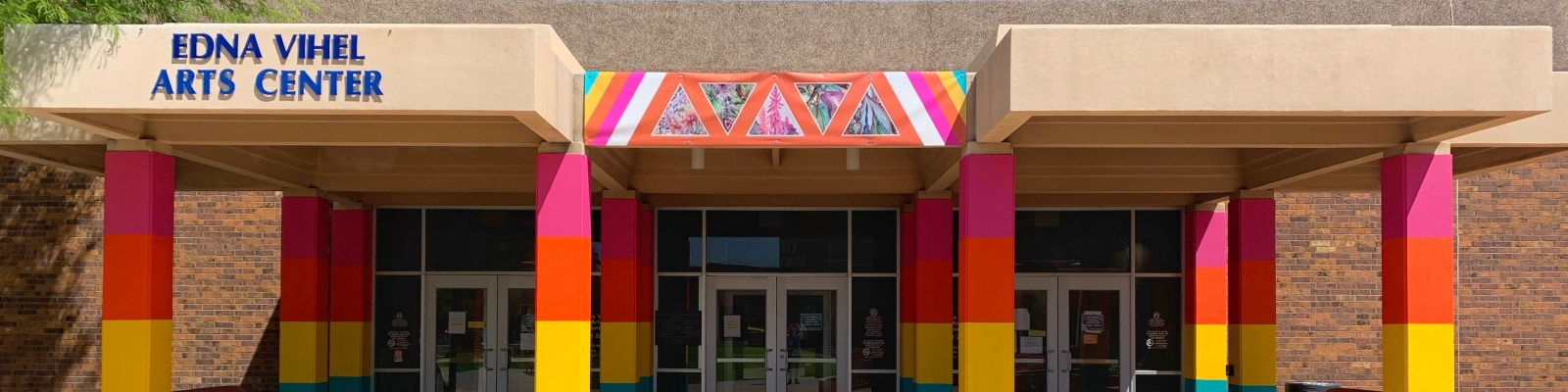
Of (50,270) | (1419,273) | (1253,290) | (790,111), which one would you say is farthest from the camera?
(50,270)

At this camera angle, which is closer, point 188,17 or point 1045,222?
point 188,17

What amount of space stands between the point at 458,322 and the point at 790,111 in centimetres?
971

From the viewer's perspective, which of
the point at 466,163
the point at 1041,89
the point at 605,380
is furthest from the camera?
the point at 605,380

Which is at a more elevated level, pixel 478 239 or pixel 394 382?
pixel 478 239

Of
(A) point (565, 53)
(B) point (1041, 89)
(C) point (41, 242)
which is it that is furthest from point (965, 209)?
(C) point (41, 242)

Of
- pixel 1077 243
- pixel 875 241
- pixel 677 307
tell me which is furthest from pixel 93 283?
pixel 1077 243

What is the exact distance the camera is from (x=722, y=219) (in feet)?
62.4

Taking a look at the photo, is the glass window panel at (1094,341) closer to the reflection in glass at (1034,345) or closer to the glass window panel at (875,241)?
the reflection in glass at (1034,345)

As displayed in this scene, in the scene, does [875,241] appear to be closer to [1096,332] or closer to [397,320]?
[1096,332]

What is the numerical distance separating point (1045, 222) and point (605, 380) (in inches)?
276

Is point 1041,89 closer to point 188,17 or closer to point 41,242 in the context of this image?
point 188,17

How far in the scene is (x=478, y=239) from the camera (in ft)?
61.9

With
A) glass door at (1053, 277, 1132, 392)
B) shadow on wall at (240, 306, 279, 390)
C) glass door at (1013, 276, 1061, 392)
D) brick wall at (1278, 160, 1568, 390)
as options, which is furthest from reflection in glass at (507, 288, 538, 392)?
brick wall at (1278, 160, 1568, 390)

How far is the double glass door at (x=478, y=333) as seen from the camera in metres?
18.7
